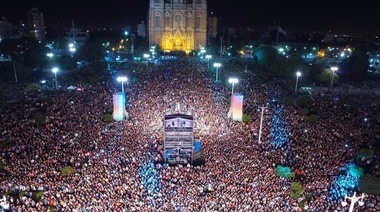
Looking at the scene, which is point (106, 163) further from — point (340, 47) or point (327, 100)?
point (340, 47)

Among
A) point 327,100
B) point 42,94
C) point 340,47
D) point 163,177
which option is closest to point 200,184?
point 163,177

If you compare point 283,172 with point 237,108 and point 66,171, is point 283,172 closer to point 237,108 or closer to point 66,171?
point 237,108

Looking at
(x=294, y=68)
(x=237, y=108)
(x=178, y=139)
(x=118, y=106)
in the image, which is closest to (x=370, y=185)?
(x=178, y=139)

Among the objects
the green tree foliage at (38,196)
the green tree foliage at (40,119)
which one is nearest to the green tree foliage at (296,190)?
the green tree foliage at (38,196)

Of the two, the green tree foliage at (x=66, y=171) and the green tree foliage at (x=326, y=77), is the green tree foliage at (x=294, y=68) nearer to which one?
the green tree foliage at (x=326, y=77)

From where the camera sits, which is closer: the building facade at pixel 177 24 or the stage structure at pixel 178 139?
the stage structure at pixel 178 139

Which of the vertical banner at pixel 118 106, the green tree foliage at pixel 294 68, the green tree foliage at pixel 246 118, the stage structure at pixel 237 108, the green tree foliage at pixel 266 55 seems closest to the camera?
the vertical banner at pixel 118 106
